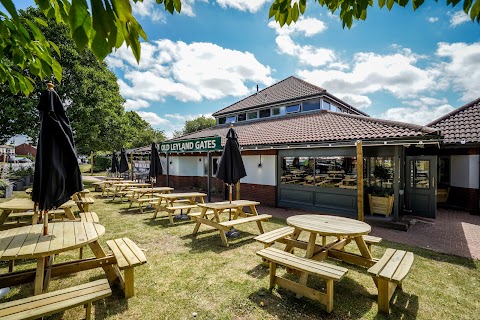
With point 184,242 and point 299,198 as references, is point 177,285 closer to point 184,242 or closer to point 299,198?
point 184,242

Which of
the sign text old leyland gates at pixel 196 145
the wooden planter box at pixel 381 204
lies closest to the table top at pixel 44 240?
the sign text old leyland gates at pixel 196 145

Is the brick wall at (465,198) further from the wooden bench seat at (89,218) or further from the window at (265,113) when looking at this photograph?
the wooden bench seat at (89,218)

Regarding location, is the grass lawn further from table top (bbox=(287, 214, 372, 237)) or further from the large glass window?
the large glass window

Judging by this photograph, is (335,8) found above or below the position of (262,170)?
above

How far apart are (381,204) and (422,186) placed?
2.12m

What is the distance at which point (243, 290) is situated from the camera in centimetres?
382

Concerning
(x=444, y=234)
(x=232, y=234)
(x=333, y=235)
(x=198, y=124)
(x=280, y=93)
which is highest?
(x=198, y=124)

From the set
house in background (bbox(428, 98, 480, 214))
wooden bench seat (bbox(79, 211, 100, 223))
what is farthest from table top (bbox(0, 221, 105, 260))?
house in background (bbox(428, 98, 480, 214))

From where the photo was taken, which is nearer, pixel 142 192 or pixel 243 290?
pixel 243 290

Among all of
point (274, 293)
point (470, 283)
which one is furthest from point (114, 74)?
point (470, 283)

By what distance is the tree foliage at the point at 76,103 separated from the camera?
49.6ft

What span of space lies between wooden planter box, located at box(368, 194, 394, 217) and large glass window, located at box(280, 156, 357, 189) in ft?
2.42

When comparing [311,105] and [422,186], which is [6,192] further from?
[422,186]

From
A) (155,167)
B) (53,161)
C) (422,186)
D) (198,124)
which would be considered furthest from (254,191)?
(198,124)
